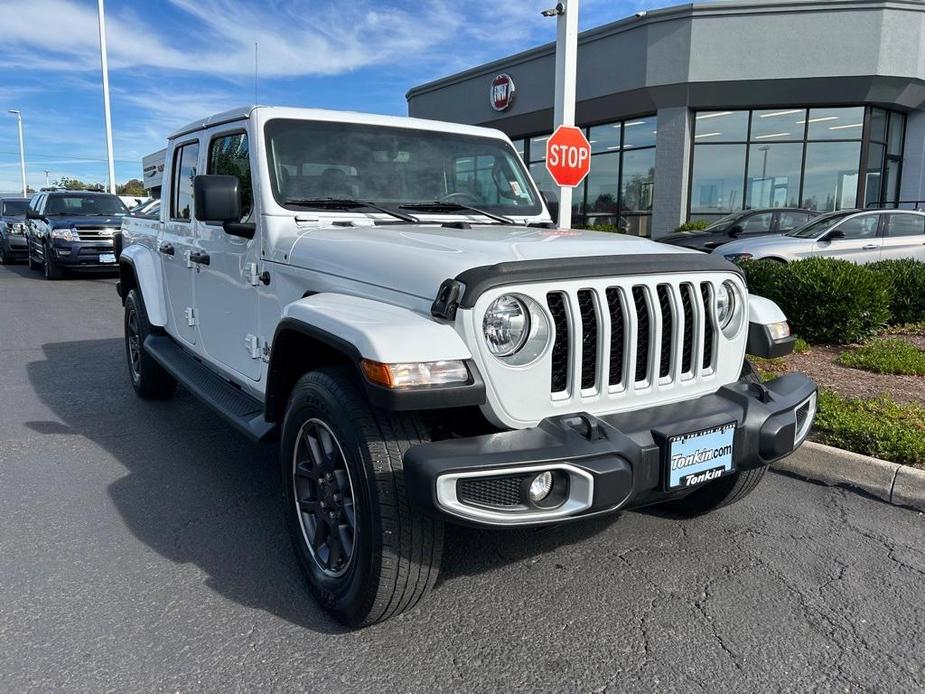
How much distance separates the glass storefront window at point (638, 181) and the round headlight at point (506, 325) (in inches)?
752

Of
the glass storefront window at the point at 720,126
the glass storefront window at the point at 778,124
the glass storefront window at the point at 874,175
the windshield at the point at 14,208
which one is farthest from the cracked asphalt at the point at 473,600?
the windshield at the point at 14,208

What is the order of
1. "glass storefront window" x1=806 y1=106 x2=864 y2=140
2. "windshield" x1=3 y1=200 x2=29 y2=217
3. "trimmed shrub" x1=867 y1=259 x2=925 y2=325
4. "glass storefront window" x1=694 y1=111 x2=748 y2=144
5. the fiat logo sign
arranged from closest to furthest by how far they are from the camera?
"trimmed shrub" x1=867 y1=259 x2=925 y2=325
"glass storefront window" x1=806 y1=106 x2=864 y2=140
"glass storefront window" x1=694 y1=111 x2=748 y2=144
"windshield" x1=3 y1=200 x2=29 y2=217
the fiat logo sign

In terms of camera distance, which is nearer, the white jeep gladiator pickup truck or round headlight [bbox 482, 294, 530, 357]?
the white jeep gladiator pickup truck

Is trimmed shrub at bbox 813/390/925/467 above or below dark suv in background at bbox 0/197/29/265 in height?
below

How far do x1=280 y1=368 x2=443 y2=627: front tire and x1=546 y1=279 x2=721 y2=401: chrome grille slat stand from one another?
1.92 feet

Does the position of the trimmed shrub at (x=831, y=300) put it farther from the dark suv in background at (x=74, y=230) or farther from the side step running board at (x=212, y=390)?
the dark suv in background at (x=74, y=230)

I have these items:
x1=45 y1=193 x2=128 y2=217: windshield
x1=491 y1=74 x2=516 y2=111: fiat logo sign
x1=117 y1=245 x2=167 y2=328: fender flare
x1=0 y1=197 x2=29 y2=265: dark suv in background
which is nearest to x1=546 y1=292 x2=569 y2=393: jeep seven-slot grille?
x1=117 y1=245 x2=167 y2=328: fender flare

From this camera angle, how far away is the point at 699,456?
2.59 m

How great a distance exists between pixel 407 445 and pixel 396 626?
0.78 meters

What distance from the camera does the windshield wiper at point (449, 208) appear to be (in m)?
3.98

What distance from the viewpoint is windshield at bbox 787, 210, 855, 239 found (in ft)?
38.0

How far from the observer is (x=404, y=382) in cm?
231

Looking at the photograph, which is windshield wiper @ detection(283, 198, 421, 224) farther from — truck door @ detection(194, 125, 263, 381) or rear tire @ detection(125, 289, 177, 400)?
rear tire @ detection(125, 289, 177, 400)

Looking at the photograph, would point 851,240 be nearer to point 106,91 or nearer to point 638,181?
point 638,181
